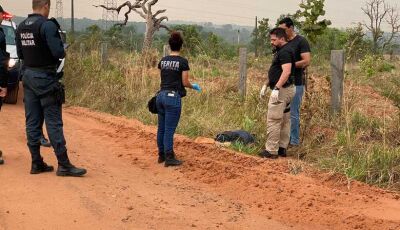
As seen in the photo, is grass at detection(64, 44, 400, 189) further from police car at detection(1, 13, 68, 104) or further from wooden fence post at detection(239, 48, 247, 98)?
police car at detection(1, 13, 68, 104)

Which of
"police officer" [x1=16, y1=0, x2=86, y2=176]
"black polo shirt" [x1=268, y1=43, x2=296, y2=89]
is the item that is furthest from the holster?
"black polo shirt" [x1=268, y1=43, x2=296, y2=89]

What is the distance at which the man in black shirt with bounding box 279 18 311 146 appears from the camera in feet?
22.4

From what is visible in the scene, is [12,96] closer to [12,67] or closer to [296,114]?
[12,67]

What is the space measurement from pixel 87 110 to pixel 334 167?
237 inches

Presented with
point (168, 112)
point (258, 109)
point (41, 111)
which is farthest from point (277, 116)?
point (41, 111)

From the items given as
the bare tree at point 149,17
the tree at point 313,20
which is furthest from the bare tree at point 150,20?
the tree at point 313,20

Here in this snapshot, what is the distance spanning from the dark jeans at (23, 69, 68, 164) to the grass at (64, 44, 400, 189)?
259cm

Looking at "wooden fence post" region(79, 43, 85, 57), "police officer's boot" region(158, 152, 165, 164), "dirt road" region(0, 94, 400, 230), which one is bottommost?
"dirt road" region(0, 94, 400, 230)

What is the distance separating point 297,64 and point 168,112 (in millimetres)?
2018

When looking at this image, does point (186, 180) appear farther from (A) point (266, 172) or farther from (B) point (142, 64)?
(B) point (142, 64)

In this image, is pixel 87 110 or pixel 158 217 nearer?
pixel 158 217

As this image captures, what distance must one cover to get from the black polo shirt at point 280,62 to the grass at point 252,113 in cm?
98

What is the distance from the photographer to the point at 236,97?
32.3ft

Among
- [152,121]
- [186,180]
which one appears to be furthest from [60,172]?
[152,121]
